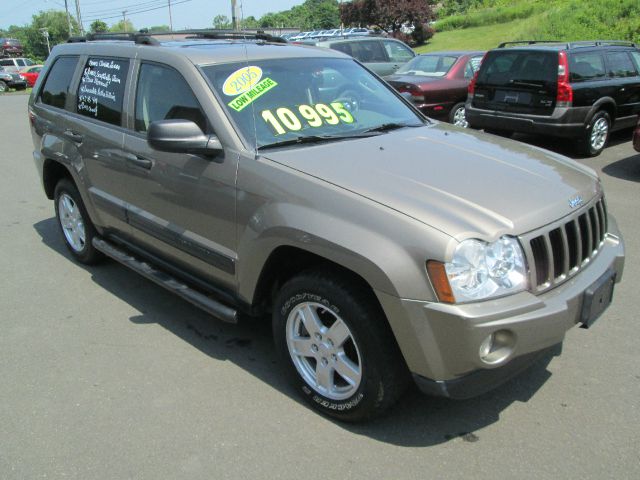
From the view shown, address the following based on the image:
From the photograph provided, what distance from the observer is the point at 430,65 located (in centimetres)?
1170

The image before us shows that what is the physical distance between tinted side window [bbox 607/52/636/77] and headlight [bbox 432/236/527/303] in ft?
27.0

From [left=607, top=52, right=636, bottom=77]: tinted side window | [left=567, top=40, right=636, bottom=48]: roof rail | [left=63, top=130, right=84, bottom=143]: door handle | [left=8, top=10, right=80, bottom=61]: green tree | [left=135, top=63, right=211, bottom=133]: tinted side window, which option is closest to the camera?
[left=135, top=63, right=211, bottom=133]: tinted side window

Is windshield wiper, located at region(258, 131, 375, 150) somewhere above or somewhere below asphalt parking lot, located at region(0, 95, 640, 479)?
above

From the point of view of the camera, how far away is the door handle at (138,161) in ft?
12.3

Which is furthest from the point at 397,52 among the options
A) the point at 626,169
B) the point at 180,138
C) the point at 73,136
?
the point at 180,138

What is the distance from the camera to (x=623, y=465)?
2623 mm

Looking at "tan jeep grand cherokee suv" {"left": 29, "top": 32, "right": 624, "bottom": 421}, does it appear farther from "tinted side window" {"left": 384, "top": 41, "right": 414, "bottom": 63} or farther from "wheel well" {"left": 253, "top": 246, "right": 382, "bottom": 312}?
"tinted side window" {"left": 384, "top": 41, "right": 414, "bottom": 63}

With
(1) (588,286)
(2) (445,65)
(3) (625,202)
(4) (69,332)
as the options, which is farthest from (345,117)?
(2) (445,65)

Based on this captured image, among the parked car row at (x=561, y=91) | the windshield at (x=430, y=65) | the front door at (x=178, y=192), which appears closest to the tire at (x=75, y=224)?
the front door at (x=178, y=192)

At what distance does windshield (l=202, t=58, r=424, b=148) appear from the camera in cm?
337

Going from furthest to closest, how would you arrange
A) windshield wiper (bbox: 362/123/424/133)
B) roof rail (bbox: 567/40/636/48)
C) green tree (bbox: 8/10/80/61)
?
green tree (bbox: 8/10/80/61) → roof rail (bbox: 567/40/636/48) → windshield wiper (bbox: 362/123/424/133)

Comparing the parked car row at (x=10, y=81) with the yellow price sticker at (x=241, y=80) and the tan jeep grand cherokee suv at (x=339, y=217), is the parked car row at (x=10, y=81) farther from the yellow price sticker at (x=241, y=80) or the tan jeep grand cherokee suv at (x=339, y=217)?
the yellow price sticker at (x=241, y=80)

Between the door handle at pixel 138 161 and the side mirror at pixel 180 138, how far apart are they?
59 cm

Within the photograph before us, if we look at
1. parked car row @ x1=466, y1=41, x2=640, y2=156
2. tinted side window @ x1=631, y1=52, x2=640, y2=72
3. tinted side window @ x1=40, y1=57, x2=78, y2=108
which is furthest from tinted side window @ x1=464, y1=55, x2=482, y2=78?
tinted side window @ x1=40, y1=57, x2=78, y2=108
